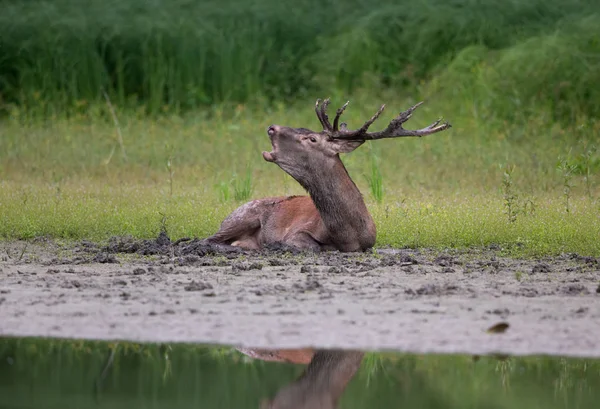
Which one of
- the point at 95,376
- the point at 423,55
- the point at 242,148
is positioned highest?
the point at 423,55

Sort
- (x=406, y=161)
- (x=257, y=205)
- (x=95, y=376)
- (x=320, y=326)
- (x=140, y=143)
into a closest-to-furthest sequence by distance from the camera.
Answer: (x=95, y=376) → (x=320, y=326) → (x=257, y=205) → (x=406, y=161) → (x=140, y=143)

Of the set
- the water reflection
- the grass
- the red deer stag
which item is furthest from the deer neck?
the water reflection

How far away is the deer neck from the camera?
10180 mm

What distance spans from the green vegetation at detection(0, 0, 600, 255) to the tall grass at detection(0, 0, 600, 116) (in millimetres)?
38

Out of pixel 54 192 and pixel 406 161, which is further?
pixel 406 161

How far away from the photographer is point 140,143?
1766cm

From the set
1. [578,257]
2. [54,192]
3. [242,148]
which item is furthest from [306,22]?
[578,257]

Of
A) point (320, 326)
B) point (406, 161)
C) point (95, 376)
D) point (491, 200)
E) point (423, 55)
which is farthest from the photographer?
point (423, 55)

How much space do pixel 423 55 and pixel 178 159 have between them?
6007 millimetres

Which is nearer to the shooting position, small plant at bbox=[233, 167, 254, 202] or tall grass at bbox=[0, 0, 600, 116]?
small plant at bbox=[233, 167, 254, 202]

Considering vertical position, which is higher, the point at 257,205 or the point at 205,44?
the point at 205,44

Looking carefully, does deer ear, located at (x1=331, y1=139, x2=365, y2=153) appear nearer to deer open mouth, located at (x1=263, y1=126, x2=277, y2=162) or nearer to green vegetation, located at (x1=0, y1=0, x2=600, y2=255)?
deer open mouth, located at (x1=263, y1=126, x2=277, y2=162)

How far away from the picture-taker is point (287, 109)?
65.7 ft

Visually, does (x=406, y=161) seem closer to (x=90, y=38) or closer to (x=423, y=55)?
(x=423, y=55)
